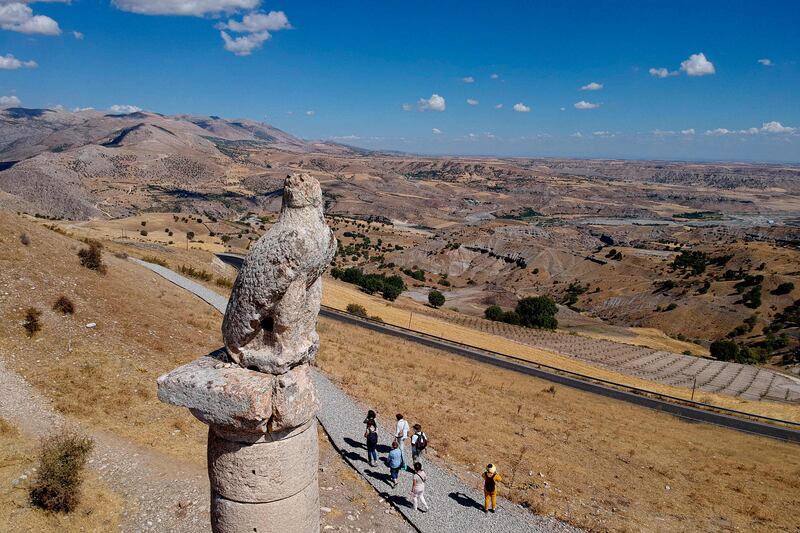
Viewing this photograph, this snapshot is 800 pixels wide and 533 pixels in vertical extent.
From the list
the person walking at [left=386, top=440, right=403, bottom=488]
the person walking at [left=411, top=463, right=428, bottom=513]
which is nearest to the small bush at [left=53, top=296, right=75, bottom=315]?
the person walking at [left=386, top=440, right=403, bottom=488]

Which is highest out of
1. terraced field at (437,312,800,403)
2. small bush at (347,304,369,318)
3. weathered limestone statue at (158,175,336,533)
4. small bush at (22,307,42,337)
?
weathered limestone statue at (158,175,336,533)

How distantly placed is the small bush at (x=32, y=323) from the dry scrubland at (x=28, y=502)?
4001 mm

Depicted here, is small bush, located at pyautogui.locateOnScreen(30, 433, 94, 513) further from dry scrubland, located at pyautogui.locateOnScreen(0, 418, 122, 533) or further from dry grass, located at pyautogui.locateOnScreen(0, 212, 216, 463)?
dry grass, located at pyautogui.locateOnScreen(0, 212, 216, 463)

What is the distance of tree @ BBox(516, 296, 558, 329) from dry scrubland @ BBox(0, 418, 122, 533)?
48.2 meters

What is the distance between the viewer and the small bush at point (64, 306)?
14.1 meters

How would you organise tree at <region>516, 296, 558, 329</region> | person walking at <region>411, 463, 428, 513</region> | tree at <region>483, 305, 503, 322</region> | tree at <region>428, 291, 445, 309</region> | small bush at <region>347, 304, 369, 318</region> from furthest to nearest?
tree at <region>428, 291, 445, 309</region> → tree at <region>483, 305, 503, 322</region> → tree at <region>516, 296, 558, 329</region> → small bush at <region>347, 304, 369, 318</region> → person walking at <region>411, 463, 428, 513</region>

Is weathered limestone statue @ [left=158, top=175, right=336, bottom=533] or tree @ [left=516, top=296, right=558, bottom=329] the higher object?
weathered limestone statue @ [left=158, top=175, right=336, bottom=533]

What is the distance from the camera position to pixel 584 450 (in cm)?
1538

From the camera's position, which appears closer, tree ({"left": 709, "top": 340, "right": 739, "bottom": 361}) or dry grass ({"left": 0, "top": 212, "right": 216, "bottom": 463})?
dry grass ({"left": 0, "top": 212, "right": 216, "bottom": 463})

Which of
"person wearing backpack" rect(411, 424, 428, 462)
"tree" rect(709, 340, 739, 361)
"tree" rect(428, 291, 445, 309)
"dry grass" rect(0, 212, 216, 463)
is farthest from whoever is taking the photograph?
"tree" rect(428, 291, 445, 309)

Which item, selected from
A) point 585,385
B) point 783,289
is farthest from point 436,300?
point 783,289

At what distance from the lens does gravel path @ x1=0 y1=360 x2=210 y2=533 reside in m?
8.48

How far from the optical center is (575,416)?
1988 cm

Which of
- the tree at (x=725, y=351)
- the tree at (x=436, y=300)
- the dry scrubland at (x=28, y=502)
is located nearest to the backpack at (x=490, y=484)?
the dry scrubland at (x=28, y=502)
